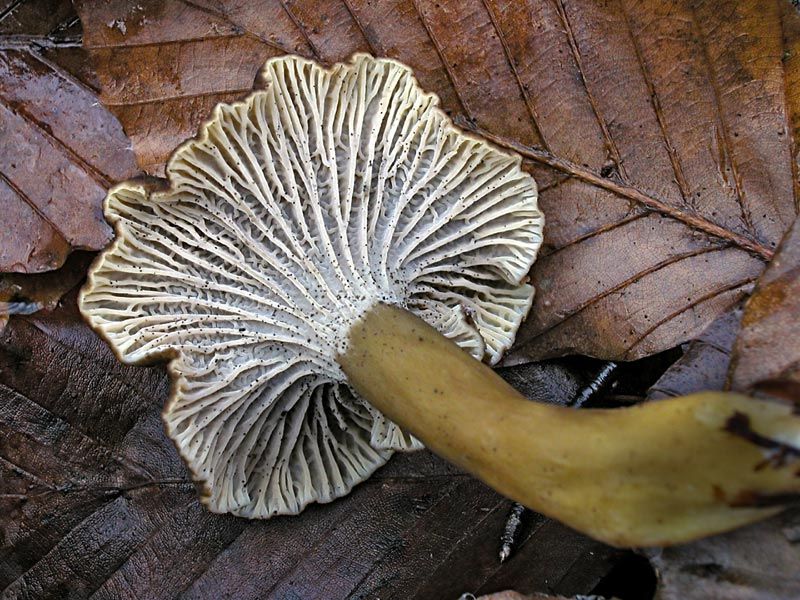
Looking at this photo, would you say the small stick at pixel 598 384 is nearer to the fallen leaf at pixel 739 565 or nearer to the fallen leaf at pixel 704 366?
the fallen leaf at pixel 704 366

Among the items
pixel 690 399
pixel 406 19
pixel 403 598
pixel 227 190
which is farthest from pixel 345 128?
pixel 403 598

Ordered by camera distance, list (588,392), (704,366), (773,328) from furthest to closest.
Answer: (588,392)
(704,366)
(773,328)

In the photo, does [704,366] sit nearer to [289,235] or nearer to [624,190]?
[624,190]

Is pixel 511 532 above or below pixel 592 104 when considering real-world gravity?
below

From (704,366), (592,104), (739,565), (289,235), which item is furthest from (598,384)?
(289,235)

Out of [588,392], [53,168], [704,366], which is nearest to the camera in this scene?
[704,366]

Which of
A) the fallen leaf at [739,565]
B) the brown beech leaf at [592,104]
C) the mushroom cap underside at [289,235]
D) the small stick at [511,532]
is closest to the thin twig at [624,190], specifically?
the brown beech leaf at [592,104]
